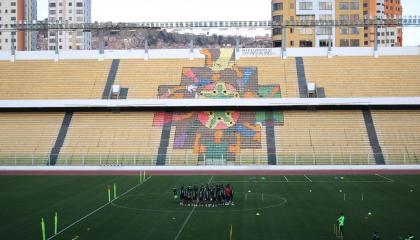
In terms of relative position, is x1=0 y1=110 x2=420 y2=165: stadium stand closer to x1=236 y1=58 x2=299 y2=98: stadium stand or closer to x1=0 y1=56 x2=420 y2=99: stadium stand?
x1=0 y1=56 x2=420 y2=99: stadium stand

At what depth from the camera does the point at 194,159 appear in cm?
5172

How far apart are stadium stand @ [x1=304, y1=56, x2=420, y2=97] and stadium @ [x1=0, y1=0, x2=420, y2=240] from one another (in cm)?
19

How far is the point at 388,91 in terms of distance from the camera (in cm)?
5769

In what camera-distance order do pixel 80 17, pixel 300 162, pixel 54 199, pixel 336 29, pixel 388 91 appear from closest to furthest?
pixel 54 199, pixel 300 162, pixel 388 91, pixel 336 29, pixel 80 17

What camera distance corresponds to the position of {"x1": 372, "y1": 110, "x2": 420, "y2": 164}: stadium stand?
50719 millimetres

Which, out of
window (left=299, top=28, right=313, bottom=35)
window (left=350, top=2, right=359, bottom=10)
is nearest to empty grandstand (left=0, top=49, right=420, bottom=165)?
window (left=299, top=28, right=313, bottom=35)

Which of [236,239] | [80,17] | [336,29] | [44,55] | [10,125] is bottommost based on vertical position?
[236,239]

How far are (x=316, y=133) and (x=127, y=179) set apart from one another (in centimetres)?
1956

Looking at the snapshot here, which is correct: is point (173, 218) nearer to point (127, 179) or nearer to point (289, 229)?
point (289, 229)

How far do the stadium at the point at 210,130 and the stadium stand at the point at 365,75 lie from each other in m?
0.19

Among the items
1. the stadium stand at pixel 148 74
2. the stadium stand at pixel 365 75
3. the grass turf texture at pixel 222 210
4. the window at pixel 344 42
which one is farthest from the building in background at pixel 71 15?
the grass turf texture at pixel 222 210

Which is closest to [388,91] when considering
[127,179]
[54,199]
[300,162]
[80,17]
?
[300,162]

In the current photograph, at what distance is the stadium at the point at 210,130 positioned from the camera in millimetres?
32219

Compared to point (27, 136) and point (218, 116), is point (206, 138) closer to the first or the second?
point (218, 116)
